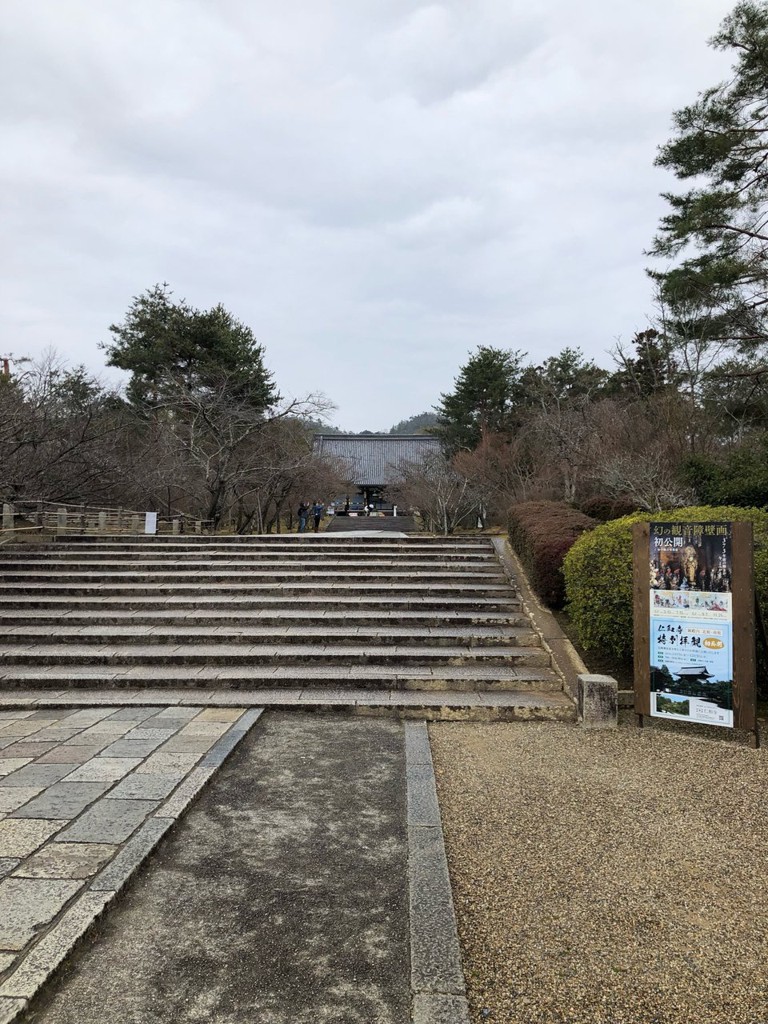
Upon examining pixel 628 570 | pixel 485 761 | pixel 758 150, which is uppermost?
pixel 758 150

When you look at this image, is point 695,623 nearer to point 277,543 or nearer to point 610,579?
point 610,579

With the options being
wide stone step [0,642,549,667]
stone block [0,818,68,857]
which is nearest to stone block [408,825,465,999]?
stone block [0,818,68,857]

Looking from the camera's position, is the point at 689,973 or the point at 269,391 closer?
the point at 689,973

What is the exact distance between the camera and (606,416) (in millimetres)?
17844

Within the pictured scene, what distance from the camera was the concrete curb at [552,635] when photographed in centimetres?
651

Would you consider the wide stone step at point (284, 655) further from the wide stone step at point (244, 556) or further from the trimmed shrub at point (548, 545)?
the wide stone step at point (244, 556)

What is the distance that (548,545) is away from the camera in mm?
8406

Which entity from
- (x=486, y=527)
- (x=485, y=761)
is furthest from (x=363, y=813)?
(x=486, y=527)

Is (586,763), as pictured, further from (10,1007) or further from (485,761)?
(10,1007)

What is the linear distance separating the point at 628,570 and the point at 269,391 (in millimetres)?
23238

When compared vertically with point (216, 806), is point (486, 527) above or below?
above

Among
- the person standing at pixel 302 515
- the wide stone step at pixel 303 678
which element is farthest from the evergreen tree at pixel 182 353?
the wide stone step at pixel 303 678

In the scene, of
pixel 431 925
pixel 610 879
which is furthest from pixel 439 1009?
pixel 610 879

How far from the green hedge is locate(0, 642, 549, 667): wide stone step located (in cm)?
88
